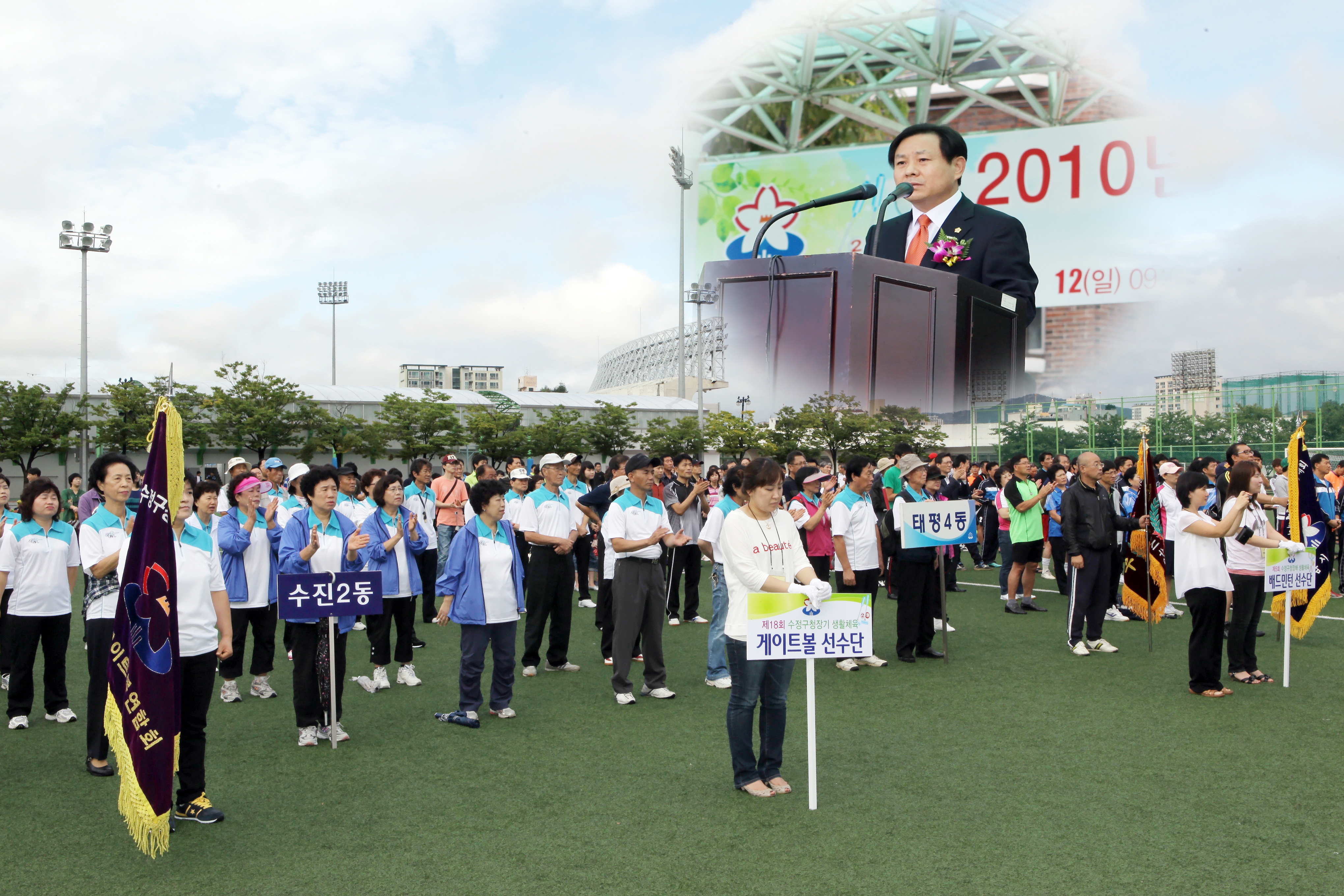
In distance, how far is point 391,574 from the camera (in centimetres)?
752

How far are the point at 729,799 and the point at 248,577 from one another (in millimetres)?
4104

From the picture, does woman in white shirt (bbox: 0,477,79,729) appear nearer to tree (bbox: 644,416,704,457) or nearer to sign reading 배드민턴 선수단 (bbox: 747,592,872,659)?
sign reading 배드민턴 선수단 (bbox: 747,592,872,659)

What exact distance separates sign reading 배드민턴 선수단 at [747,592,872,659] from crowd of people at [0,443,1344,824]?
0.35 feet

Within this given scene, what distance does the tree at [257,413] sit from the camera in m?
32.0

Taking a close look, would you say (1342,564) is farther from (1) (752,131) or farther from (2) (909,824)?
(1) (752,131)

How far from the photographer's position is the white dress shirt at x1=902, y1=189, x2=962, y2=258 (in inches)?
1235

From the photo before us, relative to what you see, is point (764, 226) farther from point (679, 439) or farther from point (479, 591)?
point (479, 591)

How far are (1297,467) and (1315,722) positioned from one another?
265 cm

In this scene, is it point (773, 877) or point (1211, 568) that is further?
point (1211, 568)

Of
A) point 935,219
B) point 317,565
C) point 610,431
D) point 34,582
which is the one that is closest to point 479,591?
point 317,565

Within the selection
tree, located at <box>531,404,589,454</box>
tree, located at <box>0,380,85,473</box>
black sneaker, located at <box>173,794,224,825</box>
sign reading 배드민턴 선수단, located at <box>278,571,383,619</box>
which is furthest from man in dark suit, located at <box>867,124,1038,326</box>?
black sneaker, located at <box>173,794,224,825</box>

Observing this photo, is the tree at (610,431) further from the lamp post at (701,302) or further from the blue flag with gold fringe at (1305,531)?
the blue flag with gold fringe at (1305,531)

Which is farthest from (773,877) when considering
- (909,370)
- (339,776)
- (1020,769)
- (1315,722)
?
(909,370)

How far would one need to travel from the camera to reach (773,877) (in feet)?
13.4
